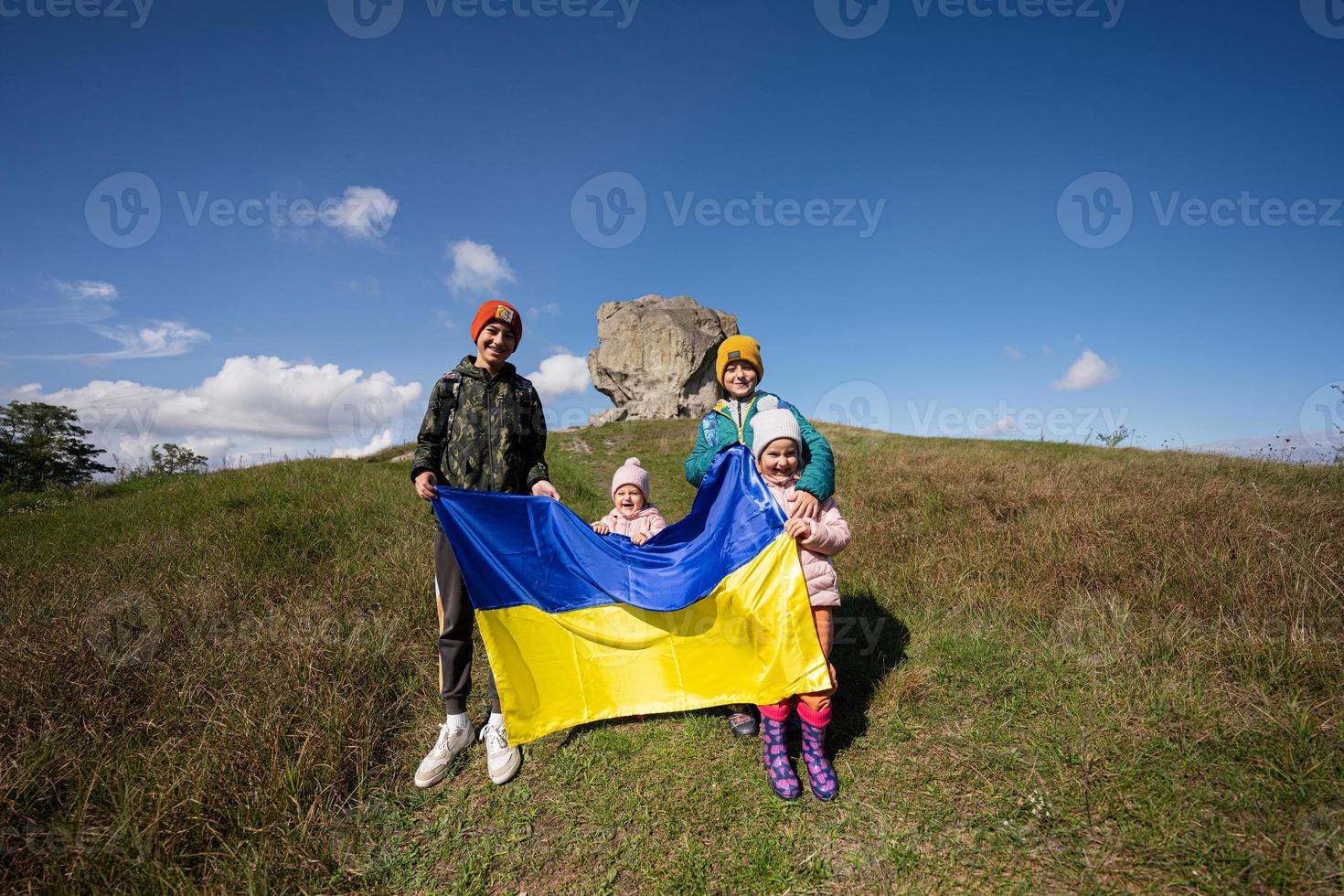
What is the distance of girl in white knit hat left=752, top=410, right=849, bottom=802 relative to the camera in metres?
3.00

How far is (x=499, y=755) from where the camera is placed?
3.28 meters

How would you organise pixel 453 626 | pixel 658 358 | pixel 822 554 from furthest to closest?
1. pixel 658 358
2. pixel 453 626
3. pixel 822 554

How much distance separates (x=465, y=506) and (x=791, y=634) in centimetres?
225

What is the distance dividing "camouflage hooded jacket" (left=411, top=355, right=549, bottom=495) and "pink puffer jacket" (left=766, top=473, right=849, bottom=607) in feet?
5.92

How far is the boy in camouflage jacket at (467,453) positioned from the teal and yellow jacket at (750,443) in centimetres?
112

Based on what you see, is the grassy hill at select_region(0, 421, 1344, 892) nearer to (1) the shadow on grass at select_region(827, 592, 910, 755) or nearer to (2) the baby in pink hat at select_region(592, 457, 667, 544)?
(1) the shadow on grass at select_region(827, 592, 910, 755)

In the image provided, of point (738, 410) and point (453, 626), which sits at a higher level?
point (738, 410)

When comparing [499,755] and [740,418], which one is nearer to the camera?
[499,755]

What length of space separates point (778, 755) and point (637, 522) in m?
2.14

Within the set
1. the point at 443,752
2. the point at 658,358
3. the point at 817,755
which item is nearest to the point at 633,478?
the point at 443,752

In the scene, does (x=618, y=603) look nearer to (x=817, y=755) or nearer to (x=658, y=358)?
(x=817, y=755)

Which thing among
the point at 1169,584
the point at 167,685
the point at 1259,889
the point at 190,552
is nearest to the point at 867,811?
the point at 1259,889

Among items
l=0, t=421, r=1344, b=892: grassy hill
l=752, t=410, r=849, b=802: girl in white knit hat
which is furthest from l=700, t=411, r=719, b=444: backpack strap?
l=0, t=421, r=1344, b=892: grassy hill

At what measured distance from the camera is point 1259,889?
6.69ft
